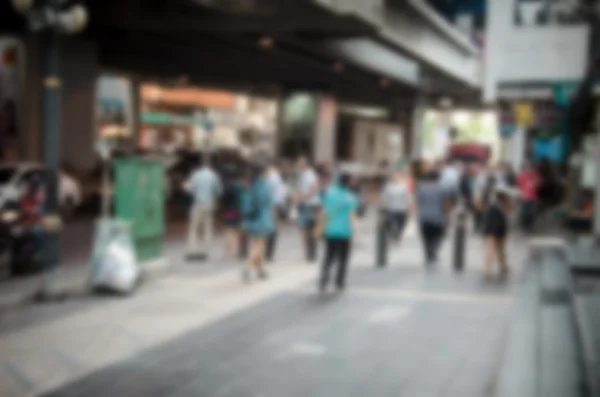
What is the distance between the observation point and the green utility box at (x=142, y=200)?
43.4 ft

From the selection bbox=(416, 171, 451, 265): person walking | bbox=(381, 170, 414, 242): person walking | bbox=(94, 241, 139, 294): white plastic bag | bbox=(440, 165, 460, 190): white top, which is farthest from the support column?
bbox=(94, 241, 139, 294): white plastic bag

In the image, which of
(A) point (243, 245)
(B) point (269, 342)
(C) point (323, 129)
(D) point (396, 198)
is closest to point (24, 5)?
(B) point (269, 342)

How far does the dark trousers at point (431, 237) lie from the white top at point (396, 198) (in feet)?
6.41

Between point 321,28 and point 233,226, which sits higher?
point 321,28

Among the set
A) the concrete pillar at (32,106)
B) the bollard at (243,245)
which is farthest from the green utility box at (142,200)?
the concrete pillar at (32,106)

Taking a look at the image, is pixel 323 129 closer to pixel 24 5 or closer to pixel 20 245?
pixel 20 245

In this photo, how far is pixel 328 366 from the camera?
8.39m

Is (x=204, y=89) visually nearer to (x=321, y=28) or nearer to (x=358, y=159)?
(x=358, y=159)

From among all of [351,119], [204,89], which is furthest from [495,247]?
[351,119]

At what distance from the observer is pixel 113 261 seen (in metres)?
12.1

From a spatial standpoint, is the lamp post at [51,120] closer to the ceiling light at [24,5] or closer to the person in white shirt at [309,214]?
the ceiling light at [24,5]

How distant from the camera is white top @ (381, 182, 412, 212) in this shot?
18141 mm

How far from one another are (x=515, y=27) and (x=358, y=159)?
47.6m

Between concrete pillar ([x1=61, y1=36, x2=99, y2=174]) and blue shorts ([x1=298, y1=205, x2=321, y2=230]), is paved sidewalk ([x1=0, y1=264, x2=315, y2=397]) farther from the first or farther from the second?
concrete pillar ([x1=61, y1=36, x2=99, y2=174])
